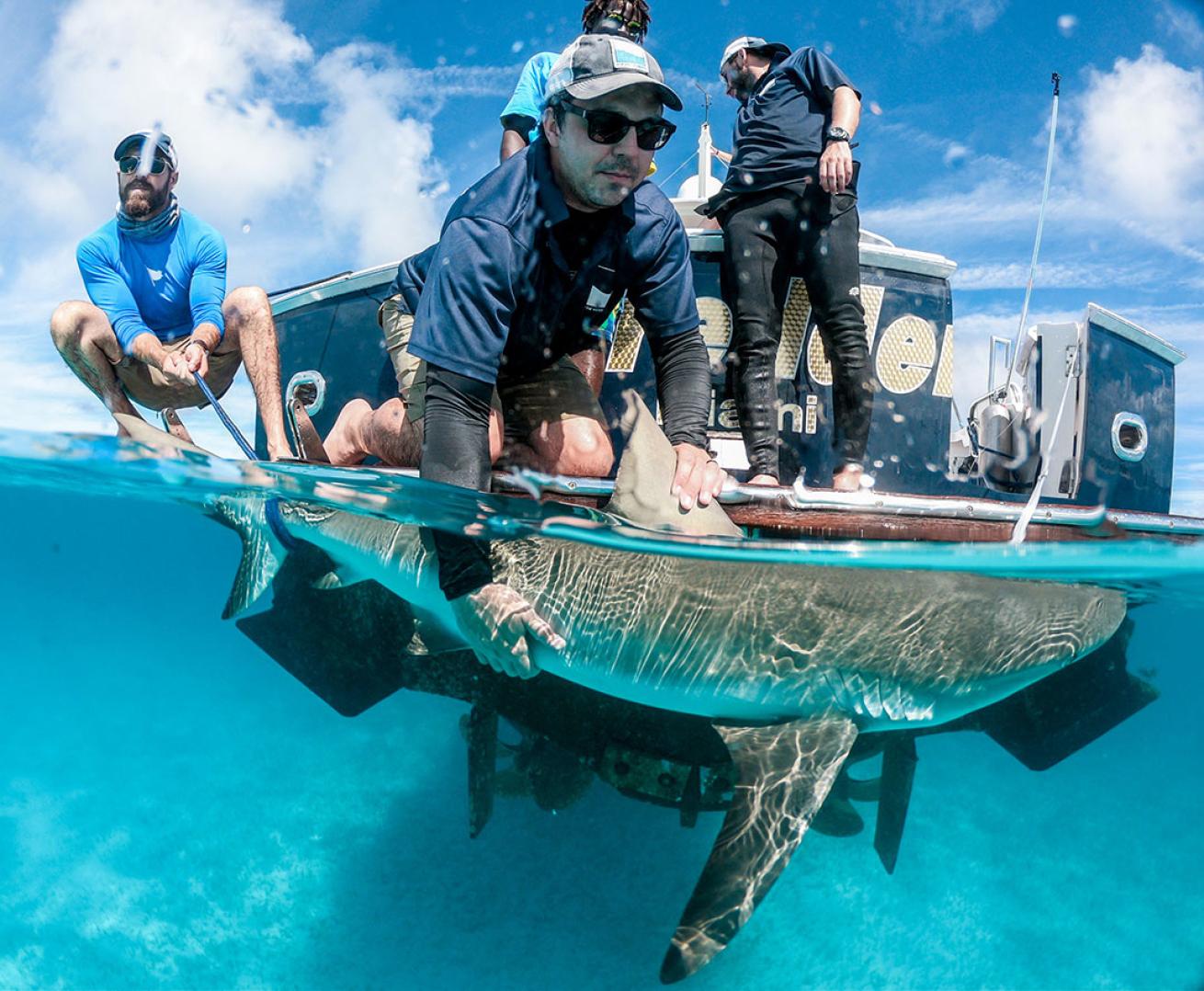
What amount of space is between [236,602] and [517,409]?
382 centimetres

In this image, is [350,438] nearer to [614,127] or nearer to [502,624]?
[502,624]

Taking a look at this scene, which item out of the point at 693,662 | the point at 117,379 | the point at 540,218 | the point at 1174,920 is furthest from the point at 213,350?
the point at 1174,920

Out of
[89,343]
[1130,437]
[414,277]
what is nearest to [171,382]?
[89,343]

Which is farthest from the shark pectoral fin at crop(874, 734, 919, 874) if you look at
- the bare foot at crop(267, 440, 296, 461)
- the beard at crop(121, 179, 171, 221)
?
the beard at crop(121, 179, 171, 221)

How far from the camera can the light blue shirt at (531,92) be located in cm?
443

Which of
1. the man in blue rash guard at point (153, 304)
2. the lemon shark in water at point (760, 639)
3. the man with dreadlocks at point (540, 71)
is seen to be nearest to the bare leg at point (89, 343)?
the man in blue rash guard at point (153, 304)

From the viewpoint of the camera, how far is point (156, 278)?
5.05m

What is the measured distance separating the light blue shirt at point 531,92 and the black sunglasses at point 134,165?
7.78 feet

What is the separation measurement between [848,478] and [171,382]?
4271 millimetres

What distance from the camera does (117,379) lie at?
509 cm

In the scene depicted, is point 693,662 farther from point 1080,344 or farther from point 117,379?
point 1080,344

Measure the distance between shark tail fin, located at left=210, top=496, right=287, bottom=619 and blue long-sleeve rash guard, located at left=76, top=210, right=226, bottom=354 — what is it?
1.31 metres

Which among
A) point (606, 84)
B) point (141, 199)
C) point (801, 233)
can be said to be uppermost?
point (141, 199)

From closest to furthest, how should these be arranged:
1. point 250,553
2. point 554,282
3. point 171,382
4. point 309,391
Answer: point 554,282 < point 171,382 < point 250,553 < point 309,391
